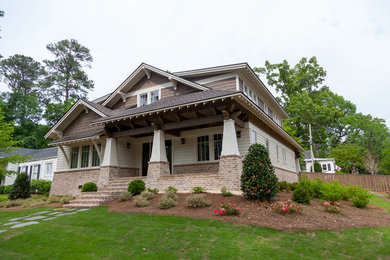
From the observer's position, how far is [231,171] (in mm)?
10078

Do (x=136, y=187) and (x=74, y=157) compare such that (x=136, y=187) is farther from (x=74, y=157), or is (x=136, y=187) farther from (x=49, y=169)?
(x=49, y=169)

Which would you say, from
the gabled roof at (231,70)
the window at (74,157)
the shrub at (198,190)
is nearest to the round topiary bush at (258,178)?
the shrub at (198,190)

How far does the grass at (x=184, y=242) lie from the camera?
5.05 meters

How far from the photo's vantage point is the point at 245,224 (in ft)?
21.8

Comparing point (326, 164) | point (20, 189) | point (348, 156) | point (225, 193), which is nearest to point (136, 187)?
point (225, 193)

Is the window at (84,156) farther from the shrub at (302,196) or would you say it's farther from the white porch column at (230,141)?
the shrub at (302,196)

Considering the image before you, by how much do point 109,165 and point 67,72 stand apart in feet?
123

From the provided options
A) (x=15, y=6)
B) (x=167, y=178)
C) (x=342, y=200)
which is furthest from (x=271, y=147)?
(x=15, y=6)

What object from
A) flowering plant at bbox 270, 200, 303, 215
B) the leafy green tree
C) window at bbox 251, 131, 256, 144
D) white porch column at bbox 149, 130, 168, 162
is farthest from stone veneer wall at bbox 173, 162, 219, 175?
the leafy green tree

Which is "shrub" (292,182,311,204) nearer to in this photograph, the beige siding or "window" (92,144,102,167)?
the beige siding

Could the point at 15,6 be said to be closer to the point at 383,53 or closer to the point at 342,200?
the point at 342,200

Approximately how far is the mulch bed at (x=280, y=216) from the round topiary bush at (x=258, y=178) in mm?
375

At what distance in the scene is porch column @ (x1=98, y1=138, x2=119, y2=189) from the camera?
14.1m

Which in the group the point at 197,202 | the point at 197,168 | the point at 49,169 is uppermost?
the point at 49,169
